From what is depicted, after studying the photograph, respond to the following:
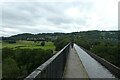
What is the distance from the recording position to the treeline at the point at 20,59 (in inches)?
2525

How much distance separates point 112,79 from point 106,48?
65648mm

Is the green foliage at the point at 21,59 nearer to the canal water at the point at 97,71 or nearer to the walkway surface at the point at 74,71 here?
the walkway surface at the point at 74,71

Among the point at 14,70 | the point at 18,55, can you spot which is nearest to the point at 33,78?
the point at 14,70

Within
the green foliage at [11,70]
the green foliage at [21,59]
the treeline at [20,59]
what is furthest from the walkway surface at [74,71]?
the green foliage at [11,70]

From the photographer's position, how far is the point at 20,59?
75.8 metres

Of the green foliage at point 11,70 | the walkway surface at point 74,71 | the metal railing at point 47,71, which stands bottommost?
the green foliage at point 11,70

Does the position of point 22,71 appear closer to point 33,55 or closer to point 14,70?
point 14,70

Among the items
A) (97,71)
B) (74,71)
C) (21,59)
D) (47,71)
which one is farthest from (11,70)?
(47,71)

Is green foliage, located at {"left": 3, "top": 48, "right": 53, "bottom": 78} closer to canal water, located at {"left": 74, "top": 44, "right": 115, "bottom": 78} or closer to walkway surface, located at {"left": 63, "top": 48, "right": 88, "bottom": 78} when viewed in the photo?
walkway surface, located at {"left": 63, "top": 48, "right": 88, "bottom": 78}

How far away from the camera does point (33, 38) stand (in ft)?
426

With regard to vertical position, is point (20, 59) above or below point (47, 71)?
below

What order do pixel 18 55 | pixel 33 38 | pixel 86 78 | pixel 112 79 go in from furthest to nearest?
pixel 33 38
pixel 18 55
pixel 86 78
pixel 112 79

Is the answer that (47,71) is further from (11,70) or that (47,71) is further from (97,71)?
(11,70)

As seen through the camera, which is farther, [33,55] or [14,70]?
[33,55]
